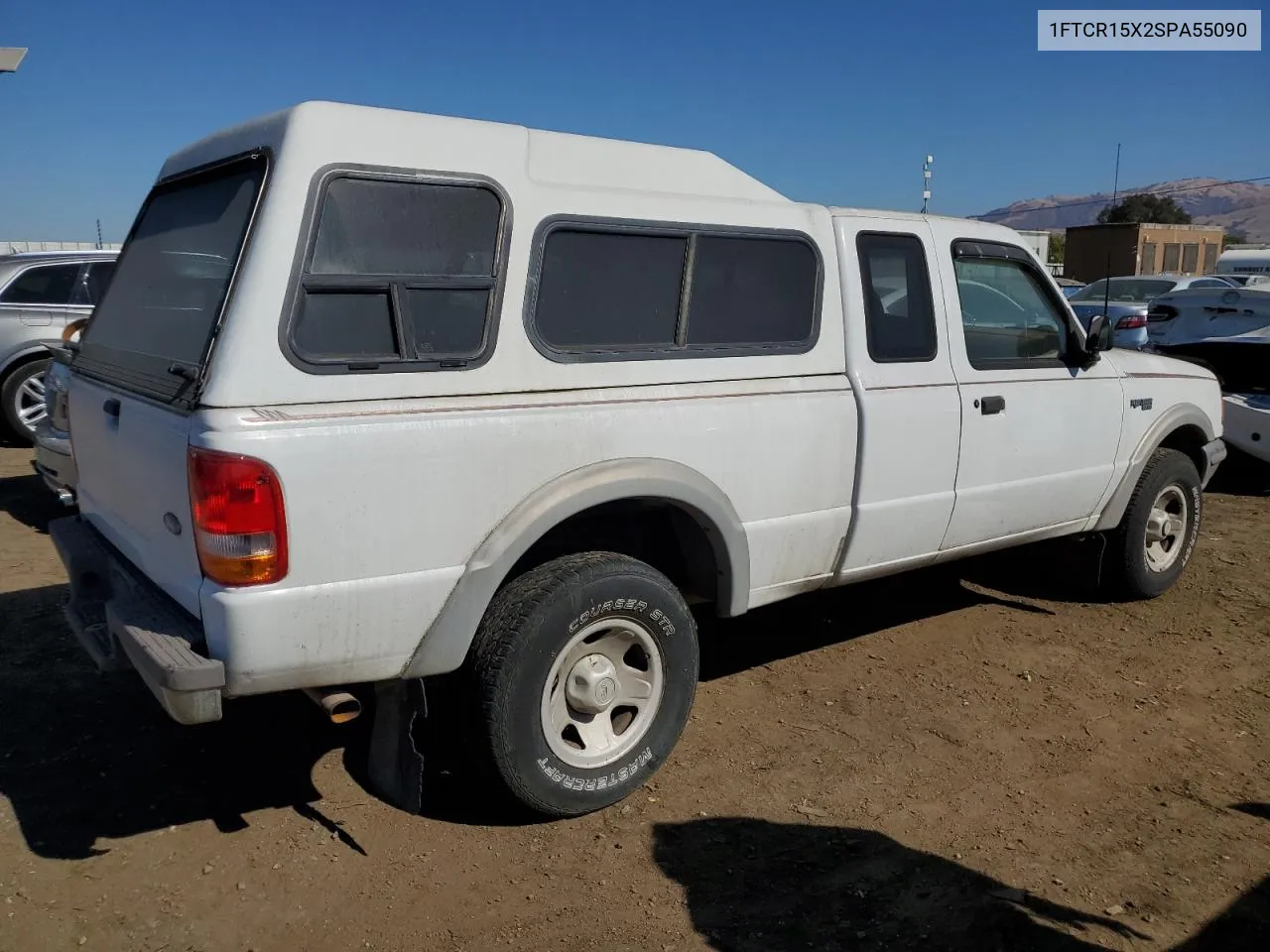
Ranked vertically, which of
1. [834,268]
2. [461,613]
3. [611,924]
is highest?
[834,268]

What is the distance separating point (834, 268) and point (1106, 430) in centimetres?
197

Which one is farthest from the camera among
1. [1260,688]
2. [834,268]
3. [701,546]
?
[1260,688]

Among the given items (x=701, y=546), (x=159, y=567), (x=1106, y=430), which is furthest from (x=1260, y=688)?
(x=159, y=567)

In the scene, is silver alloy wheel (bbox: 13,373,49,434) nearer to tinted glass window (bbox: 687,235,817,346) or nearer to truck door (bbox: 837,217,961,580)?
tinted glass window (bbox: 687,235,817,346)

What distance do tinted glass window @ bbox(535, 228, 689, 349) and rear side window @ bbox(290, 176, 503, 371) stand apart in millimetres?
229

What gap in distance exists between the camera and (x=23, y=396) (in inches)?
361

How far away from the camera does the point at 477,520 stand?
3096 millimetres

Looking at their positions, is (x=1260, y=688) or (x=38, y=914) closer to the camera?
(x=38, y=914)

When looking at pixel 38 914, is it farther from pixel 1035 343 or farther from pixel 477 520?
pixel 1035 343

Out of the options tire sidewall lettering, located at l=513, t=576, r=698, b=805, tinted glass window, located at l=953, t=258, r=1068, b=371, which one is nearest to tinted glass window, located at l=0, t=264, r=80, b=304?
tire sidewall lettering, located at l=513, t=576, r=698, b=805

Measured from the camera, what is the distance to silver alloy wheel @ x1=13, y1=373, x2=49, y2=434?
9.11 m

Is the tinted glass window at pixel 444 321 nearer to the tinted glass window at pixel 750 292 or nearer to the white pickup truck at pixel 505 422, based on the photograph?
the white pickup truck at pixel 505 422

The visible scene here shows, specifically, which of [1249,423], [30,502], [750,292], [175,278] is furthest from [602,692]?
[1249,423]

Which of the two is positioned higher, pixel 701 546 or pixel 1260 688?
pixel 701 546
